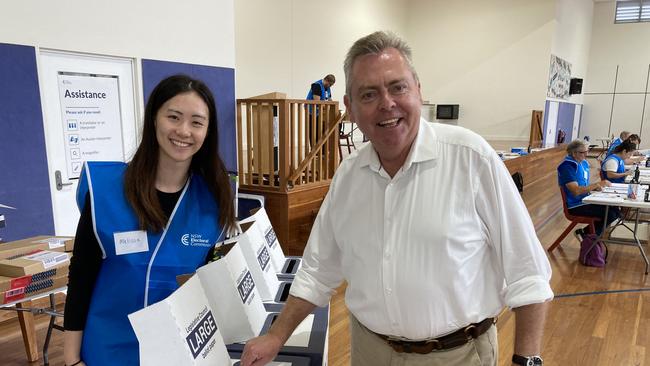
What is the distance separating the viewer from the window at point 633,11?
16156mm

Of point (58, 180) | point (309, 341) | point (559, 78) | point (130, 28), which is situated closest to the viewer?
point (309, 341)

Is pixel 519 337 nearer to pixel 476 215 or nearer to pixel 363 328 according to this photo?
pixel 476 215

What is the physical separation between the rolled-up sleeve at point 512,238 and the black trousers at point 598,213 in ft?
14.4

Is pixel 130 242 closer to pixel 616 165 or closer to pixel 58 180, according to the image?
pixel 58 180

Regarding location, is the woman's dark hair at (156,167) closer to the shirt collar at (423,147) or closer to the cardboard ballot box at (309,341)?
the cardboard ballot box at (309,341)

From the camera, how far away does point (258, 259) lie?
1.61 metres

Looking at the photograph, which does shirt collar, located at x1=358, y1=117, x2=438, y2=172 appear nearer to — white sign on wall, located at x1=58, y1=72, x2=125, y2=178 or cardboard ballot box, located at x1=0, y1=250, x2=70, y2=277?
cardboard ballot box, located at x1=0, y1=250, x2=70, y2=277

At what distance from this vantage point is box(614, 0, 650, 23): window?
53.0 feet

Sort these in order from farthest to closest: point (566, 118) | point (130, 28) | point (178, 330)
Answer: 1. point (566, 118)
2. point (130, 28)
3. point (178, 330)

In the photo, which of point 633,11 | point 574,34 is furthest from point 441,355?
point 633,11

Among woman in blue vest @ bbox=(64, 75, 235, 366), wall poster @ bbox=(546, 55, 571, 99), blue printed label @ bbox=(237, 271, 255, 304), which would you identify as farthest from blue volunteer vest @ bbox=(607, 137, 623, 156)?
woman in blue vest @ bbox=(64, 75, 235, 366)

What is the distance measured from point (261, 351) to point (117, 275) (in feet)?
1.48

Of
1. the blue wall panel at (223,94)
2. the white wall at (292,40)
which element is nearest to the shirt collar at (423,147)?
the blue wall panel at (223,94)

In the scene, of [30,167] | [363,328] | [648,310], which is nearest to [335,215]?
[363,328]
